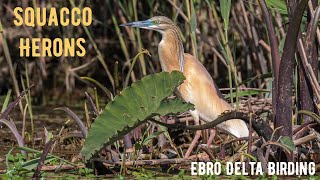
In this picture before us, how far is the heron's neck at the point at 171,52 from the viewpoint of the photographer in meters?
6.02

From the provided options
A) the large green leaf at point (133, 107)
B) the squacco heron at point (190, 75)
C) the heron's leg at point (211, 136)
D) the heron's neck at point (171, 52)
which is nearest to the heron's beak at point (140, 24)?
the squacco heron at point (190, 75)

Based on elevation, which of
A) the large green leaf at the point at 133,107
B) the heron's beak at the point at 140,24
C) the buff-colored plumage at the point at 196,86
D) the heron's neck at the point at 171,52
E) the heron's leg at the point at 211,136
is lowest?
the heron's leg at the point at 211,136

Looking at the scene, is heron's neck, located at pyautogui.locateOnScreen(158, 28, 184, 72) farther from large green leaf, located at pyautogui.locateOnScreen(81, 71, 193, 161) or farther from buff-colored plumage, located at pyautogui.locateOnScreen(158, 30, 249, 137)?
large green leaf, located at pyautogui.locateOnScreen(81, 71, 193, 161)

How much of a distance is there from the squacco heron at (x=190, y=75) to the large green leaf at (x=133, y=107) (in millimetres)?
1719

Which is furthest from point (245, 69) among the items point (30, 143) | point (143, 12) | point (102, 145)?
point (102, 145)

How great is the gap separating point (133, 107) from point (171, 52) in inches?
74.3

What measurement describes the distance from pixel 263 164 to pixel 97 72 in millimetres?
4908

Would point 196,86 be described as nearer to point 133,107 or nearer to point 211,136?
point 211,136

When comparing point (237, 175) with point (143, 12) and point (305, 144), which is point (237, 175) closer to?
point (305, 144)

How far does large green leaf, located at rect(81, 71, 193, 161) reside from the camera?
414cm

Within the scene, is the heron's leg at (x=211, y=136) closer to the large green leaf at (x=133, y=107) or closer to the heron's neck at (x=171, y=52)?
the heron's neck at (x=171, y=52)

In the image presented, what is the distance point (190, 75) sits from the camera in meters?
5.98

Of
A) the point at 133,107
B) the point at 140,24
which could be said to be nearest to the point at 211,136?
the point at 140,24

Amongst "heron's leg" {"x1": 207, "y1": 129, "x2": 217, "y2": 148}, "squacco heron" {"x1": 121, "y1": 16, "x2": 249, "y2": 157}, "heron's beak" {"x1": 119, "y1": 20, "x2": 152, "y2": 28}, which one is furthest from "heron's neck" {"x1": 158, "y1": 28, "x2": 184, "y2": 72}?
"heron's leg" {"x1": 207, "y1": 129, "x2": 217, "y2": 148}
